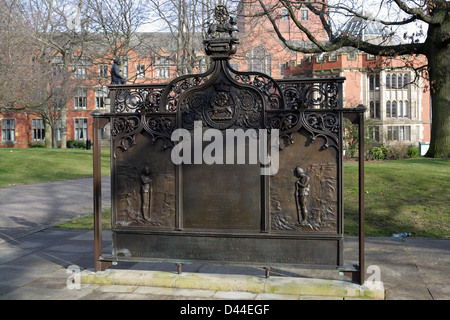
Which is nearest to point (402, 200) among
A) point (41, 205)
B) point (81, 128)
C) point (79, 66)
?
point (41, 205)

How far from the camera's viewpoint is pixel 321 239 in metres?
5.62

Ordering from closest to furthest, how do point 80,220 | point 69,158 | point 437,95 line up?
1. point 80,220
2. point 437,95
3. point 69,158

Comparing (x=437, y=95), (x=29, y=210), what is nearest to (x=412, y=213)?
(x=437, y=95)

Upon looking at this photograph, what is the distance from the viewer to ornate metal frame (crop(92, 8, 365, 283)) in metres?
5.64

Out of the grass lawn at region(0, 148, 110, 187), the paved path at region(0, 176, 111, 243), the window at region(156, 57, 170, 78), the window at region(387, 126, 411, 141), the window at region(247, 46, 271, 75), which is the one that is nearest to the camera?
the paved path at region(0, 176, 111, 243)

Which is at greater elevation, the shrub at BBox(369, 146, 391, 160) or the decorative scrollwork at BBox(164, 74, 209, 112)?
the decorative scrollwork at BBox(164, 74, 209, 112)

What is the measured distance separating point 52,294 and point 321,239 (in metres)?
3.42

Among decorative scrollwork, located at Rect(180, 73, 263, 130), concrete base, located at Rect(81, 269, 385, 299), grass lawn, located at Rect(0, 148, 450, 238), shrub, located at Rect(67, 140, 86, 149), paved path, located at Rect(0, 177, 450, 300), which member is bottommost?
paved path, located at Rect(0, 177, 450, 300)

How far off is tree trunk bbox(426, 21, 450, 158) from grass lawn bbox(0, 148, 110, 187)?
16.0m

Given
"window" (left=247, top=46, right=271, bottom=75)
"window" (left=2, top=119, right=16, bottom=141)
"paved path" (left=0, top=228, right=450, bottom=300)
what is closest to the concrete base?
"paved path" (left=0, top=228, right=450, bottom=300)

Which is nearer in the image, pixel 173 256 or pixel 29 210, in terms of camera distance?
pixel 173 256

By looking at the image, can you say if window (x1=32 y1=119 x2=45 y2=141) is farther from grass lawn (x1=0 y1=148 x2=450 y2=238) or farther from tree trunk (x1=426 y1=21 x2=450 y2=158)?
tree trunk (x1=426 y1=21 x2=450 y2=158)

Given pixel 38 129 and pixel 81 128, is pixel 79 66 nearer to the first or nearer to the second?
pixel 81 128

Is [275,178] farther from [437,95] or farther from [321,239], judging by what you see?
[437,95]
